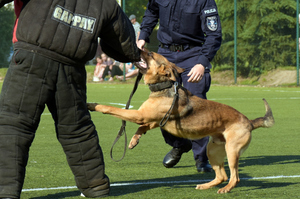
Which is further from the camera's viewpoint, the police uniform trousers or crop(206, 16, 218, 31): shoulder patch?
the police uniform trousers

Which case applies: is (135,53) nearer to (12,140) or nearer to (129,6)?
(12,140)

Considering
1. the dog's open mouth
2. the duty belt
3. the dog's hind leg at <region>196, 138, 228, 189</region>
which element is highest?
the duty belt

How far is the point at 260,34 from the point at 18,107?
19.5 meters

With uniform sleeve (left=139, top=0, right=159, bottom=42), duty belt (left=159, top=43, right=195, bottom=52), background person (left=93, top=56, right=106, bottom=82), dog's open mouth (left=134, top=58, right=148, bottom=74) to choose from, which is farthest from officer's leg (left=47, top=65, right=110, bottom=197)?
background person (left=93, top=56, right=106, bottom=82)

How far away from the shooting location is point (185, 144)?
20.1ft

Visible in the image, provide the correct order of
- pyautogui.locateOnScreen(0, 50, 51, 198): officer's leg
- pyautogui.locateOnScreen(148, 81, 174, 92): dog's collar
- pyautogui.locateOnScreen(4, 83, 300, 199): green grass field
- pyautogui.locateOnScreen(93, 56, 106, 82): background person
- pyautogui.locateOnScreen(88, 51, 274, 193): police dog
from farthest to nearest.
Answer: pyautogui.locateOnScreen(93, 56, 106, 82): background person, pyautogui.locateOnScreen(148, 81, 174, 92): dog's collar, pyautogui.locateOnScreen(88, 51, 274, 193): police dog, pyautogui.locateOnScreen(4, 83, 300, 199): green grass field, pyautogui.locateOnScreen(0, 50, 51, 198): officer's leg

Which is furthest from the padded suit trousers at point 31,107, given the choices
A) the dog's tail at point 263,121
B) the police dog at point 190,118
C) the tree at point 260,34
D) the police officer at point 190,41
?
the tree at point 260,34

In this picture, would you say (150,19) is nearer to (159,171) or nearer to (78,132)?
(159,171)

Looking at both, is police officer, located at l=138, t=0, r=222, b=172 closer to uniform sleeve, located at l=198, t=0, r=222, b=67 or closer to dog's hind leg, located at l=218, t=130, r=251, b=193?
uniform sleeve, located at l=198, t=0, r=222, b=67

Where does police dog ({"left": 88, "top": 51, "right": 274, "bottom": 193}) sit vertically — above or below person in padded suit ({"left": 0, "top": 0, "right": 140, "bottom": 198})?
below

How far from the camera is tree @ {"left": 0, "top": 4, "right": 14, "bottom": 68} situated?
26016 mm

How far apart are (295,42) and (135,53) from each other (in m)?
18.3

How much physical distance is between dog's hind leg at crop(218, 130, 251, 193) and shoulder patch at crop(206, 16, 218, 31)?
137 centimetres

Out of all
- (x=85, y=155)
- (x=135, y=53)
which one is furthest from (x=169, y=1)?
(x=85, y=155)
